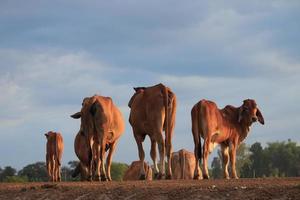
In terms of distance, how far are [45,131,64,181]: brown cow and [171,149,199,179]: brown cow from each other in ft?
22.7

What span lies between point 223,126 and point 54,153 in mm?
14875

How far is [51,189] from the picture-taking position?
11961mm

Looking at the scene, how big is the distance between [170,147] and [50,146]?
15.9 metres

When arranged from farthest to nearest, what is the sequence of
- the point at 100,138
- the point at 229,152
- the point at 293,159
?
the point at 293,159 → the point at 229,152 → the point at 100,138

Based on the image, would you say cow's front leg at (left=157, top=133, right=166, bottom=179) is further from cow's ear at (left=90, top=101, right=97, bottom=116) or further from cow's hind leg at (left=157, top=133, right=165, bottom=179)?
cow's ear at (left=90, top=101, right=97, bottom=116)

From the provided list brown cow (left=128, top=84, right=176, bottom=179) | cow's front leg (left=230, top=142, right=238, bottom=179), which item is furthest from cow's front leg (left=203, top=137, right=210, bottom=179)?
cow's front leg (left=230, top=142, right=238, bottom=179)

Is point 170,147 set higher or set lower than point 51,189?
higher

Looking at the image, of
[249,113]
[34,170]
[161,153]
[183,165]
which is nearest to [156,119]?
[161,153]

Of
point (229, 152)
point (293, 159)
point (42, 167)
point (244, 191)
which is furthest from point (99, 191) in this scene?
point (42, 167)

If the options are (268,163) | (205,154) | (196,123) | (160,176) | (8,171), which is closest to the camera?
(160,176)

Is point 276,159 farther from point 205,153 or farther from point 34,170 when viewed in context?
point 205,153

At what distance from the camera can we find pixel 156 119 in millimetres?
17500

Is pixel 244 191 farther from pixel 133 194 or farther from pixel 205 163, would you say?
pixel 205 163

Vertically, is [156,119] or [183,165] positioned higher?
[156,119]
